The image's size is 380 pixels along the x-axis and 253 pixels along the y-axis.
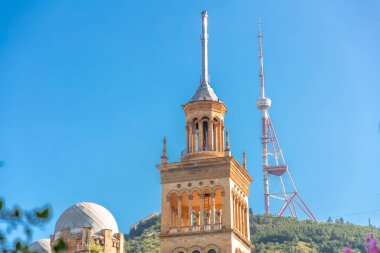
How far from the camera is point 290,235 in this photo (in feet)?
461

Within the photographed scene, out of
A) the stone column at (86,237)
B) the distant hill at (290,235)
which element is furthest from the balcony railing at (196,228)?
the distant hill at (290,235)

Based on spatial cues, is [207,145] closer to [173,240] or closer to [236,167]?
[236,167]

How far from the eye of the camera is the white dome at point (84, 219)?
6306 cm

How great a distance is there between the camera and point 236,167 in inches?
2048

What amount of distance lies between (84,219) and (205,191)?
51.8 ft

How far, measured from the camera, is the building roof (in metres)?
53.3

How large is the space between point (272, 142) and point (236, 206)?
116 meters

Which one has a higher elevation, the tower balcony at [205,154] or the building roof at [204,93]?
the building roof at [204,93]

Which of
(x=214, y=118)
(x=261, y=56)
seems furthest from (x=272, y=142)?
(x=214, y=118)

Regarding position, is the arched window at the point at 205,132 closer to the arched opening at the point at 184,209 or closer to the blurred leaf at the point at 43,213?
the arched opening at the point at 184,209

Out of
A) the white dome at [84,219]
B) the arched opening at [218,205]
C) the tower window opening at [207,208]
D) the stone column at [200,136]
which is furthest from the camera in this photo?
the white dome at [84,219]

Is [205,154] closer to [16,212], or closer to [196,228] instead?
[196,228]

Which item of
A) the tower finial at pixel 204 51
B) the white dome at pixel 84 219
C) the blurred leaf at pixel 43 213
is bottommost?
the blurred leaf at pixel 43 213

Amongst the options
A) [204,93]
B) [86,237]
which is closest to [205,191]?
[204,93]
